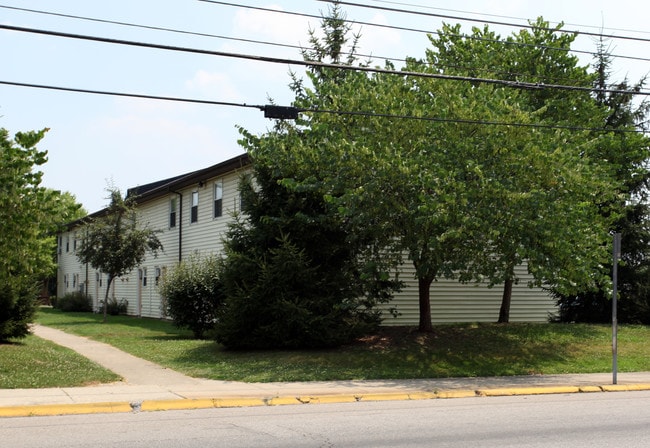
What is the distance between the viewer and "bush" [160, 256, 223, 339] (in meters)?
22.1

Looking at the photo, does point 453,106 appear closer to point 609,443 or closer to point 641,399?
point 641,399

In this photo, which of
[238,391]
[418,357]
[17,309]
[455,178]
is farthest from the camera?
[17,309]

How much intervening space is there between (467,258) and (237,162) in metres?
11.8

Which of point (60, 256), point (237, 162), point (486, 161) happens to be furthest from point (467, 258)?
point (60, 256)

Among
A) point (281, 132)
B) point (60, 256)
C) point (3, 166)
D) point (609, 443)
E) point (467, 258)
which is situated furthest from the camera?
point (60, 256)

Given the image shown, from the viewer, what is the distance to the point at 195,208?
31688 millimetres

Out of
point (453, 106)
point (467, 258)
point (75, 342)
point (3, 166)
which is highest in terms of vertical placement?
point (453, 106)

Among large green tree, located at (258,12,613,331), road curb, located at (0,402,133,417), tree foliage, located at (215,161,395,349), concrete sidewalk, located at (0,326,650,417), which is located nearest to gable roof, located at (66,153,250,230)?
tree foliage, located at (215,161,395,349)

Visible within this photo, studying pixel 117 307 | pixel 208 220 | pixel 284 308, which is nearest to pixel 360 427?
pixel 284 308

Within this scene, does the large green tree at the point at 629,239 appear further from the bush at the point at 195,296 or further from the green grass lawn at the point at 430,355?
the bush at the point at 195,296

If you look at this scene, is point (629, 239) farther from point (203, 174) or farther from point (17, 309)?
point (17, 309)

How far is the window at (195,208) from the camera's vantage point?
3148 cm

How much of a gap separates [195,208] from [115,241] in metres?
3.77

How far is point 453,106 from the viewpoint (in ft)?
53.7
